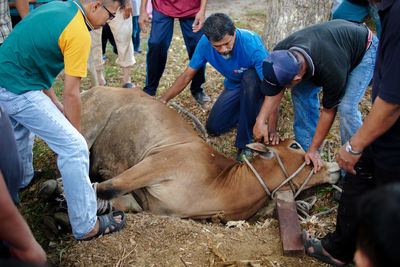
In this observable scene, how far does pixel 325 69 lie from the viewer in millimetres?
3312

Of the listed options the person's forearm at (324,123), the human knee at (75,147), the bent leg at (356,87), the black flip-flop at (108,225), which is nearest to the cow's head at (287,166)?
the person's forearm at (324,123)

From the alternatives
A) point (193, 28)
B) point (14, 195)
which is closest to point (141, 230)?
point (14, 195)

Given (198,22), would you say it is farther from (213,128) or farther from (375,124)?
(375,124)

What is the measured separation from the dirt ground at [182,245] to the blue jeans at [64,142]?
0.82 feet

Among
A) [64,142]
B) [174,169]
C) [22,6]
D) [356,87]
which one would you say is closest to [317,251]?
[174,169]

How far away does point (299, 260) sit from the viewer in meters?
3.04

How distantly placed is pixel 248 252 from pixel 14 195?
1.96 metres

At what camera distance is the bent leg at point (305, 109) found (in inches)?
166

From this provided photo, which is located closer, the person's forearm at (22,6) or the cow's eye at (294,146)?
the cow's eye at (294,146)

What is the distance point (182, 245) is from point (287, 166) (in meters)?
1.44

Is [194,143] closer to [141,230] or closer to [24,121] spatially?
[141,230]

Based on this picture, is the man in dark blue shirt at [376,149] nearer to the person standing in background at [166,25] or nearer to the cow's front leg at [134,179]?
the cow's front leg at [134,179]

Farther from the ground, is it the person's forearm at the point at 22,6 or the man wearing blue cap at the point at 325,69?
the person's forearm at the point at 22,6

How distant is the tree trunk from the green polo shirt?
3511mm
